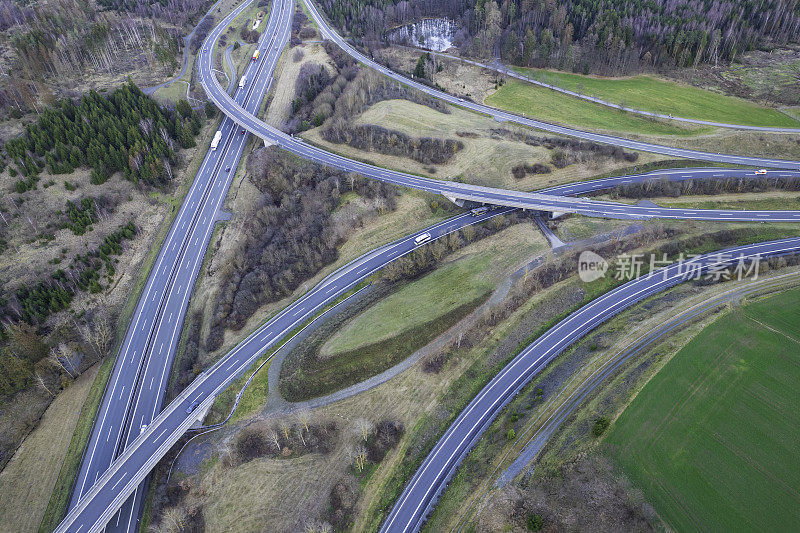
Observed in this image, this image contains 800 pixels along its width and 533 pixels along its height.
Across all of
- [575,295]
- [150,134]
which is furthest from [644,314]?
[150,134]

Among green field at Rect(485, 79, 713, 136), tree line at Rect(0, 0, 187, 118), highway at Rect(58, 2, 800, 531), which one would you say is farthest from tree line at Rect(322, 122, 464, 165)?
tree line at Rect(0, 0, 187, 118)

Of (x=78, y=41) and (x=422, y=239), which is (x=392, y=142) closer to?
(x=422, y=239)

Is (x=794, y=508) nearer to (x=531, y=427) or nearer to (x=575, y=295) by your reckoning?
(x=531, y=427)

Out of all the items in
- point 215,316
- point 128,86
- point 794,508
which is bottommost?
point 794,508

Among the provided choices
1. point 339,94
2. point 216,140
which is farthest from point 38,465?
point 339,94

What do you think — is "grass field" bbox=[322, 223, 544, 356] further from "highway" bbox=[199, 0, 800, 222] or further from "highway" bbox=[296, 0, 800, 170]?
"highway" bbox=[296, 0, 800, 170]

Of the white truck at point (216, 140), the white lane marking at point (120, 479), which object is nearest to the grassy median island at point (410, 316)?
the white lane marking at point (120, 479)

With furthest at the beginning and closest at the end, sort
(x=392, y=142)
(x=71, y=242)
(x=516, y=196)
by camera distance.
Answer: (x=392, y=142) → (x=516, y=196) → (x=71, y=242)
